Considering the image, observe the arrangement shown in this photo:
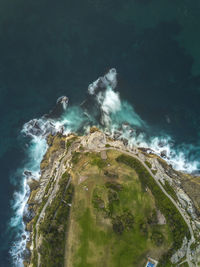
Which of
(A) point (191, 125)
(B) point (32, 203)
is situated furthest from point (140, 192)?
(B) point (32, 203)

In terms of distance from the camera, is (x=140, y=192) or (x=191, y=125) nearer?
(x=140, y=192)

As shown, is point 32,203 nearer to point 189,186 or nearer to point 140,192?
point 140,192

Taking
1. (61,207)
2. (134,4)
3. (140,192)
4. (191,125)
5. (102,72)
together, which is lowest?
(61,207)

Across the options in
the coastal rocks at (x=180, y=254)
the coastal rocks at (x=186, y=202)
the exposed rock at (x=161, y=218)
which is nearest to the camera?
the coastal rocks at (x=180, y=254)

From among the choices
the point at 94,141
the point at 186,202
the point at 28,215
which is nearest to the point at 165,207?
the point at 186,202

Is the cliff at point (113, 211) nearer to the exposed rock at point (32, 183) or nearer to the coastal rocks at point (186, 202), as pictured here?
the coastal rocks at point (186, 202)

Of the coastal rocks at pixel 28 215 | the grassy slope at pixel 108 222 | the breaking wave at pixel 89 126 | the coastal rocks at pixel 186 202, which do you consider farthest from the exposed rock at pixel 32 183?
the coastal rocks at pixel 186 202

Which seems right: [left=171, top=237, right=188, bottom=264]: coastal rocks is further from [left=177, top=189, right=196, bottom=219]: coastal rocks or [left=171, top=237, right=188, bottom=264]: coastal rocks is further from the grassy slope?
[left=177, top=189, right=196, bottom=219]: coastal rocks
